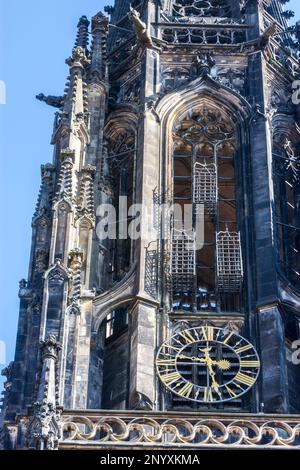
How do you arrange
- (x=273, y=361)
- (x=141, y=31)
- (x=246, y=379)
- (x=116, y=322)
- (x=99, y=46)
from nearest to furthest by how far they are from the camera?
1. (x=246, y=379)
2. (x=273, y=361)
3. (x=116, y=322)
4. (x=141, y=31)
5. (x=99, y=46)

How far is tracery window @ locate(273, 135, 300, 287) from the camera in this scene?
3928cm

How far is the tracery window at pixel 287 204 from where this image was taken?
39.3 metres

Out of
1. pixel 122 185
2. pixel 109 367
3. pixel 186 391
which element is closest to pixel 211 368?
pixel 186 391

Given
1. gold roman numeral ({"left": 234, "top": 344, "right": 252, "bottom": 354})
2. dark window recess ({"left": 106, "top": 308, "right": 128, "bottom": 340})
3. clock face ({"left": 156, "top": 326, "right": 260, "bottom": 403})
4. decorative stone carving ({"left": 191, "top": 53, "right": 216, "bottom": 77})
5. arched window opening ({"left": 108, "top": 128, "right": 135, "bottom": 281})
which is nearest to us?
clock face ({"left": 156, "top": 326, "right": 260, "bottom": 403})

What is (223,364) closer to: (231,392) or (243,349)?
(243,349)

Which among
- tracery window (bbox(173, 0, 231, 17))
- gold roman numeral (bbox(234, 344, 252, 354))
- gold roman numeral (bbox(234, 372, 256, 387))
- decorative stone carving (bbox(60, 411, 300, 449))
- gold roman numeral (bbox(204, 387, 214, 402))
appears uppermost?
tracery window (bbox(173, 0, 231, 17))

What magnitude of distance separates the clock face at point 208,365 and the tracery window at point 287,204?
281cm

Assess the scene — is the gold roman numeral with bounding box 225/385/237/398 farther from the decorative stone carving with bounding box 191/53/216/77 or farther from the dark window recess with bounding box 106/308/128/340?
the decorative stone carving with bounding box 191/53/216/77

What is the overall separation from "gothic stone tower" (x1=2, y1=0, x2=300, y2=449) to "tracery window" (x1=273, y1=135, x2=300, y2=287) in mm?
44

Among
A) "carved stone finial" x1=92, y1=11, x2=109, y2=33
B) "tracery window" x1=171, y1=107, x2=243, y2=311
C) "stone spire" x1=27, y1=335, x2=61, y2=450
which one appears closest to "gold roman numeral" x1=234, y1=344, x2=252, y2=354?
"tracery window" x1=171, y1=107, x2=243, y2=311

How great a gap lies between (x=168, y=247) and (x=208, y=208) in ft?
5.51

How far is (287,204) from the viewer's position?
4072cm
